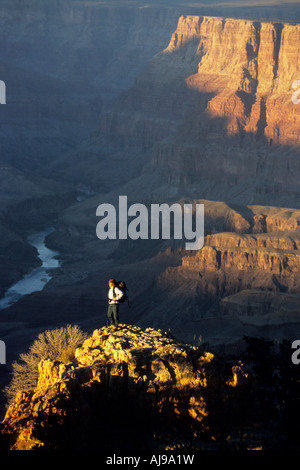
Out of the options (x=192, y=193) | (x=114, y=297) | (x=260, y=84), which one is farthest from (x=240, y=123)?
(x=114, y=297)

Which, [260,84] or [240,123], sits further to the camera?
[260,84]

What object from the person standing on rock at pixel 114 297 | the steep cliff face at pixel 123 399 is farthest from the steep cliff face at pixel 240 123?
the steep cliff face at pixel 123 399

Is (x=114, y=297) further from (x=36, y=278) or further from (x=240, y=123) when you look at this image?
(x=240, y=123)

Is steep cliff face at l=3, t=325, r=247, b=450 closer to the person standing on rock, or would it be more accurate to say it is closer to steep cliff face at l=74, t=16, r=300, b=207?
the person standing on rock

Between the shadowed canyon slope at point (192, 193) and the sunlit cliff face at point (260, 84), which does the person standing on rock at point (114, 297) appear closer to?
the shadowed canyon slope at point (192, 193)

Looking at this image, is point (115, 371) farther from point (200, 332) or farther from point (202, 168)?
point (202, 168)

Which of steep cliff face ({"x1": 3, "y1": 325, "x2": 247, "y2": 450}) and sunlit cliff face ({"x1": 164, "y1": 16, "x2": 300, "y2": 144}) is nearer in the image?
steep cliff face ({"x1": 3, "y1": 325, "x2": 247, "y2": 450})

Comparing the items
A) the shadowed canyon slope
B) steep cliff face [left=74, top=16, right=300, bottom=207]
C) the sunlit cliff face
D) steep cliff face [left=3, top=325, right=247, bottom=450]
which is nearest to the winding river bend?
the shadowed canyon slope
